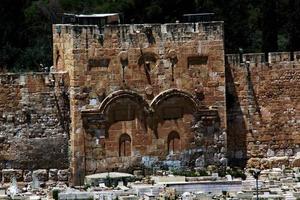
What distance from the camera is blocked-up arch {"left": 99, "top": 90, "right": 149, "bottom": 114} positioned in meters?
47.0

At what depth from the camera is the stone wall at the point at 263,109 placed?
48.8 meters

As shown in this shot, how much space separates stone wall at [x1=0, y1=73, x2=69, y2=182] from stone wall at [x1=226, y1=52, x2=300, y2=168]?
194 inches

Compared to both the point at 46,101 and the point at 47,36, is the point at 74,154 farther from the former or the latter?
the point at 47,36

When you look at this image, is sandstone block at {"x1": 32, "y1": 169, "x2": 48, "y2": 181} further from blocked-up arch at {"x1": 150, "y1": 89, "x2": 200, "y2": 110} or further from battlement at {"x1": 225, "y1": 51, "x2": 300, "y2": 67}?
battlement at {"x1": 225, "y1": 51, "x2": 300, "y2": 67}

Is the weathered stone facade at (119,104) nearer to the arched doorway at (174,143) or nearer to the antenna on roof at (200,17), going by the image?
the arched doorway at (174,143)

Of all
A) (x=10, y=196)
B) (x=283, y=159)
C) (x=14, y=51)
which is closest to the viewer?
(x=10, y=196)

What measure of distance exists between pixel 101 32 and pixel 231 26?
11848 mm

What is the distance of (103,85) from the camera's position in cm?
4706

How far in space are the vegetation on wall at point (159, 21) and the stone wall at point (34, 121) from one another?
890 cm

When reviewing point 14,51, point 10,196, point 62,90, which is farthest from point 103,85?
point 14,51

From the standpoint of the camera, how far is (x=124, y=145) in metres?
47.4

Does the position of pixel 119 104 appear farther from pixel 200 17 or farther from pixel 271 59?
pixel 271 59

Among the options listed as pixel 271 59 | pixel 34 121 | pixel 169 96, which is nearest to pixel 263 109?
pixel 271 59

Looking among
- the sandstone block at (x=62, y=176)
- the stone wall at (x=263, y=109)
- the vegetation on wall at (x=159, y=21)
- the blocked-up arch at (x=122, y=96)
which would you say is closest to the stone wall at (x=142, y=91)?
the blocked-up arch at (x=122, y=96)
